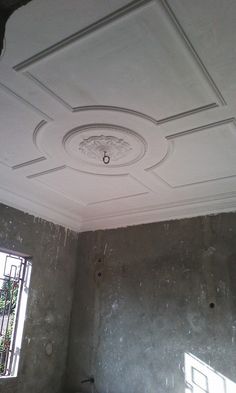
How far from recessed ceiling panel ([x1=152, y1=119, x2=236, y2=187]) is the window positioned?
207cm

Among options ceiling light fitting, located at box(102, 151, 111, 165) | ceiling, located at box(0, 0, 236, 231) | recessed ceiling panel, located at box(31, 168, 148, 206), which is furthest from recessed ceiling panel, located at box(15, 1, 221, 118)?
recessed ceiling panel, located at box(31, 168, 148, 206)

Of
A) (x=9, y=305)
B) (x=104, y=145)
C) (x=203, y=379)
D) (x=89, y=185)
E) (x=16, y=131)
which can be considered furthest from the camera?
(x=9, y=305)

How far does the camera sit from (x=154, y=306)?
13.2ft

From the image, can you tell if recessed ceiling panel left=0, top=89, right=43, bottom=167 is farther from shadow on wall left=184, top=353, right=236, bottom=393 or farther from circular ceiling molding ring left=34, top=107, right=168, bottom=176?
shadow on wall left=184, top=353, right=236, bottom=393

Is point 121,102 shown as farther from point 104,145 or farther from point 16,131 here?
point 16,131

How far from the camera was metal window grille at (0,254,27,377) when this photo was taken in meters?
3.84

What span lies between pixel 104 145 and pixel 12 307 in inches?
93.4

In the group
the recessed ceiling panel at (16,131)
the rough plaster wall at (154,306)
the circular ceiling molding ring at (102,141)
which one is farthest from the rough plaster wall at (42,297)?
the circular ceiling molding ring at (102,141)

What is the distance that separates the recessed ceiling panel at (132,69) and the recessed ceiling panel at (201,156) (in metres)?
0.34

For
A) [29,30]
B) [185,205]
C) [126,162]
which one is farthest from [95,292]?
[29,30]

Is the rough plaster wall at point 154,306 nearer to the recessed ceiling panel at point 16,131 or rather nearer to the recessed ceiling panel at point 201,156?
the recessed ceiling panel at point 201,156

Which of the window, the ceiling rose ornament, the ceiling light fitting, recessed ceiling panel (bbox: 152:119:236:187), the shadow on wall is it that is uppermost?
recessed ceiling panel (bbox: 152:119:236:187)

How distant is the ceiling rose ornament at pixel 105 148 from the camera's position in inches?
109

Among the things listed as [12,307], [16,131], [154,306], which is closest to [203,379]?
[154,306]
